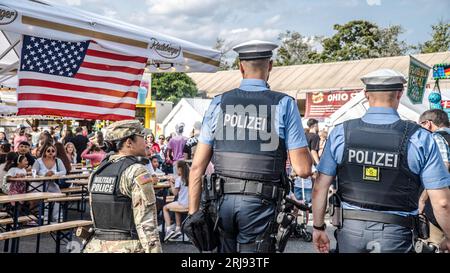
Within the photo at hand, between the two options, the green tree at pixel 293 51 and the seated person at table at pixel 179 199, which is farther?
the green tree at pixel 293 51

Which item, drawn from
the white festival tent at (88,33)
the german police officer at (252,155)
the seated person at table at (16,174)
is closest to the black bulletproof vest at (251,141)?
the german police officer at (252,155)

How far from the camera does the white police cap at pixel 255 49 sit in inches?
125

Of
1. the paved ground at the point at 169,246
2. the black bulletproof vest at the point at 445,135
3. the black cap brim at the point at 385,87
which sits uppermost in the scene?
the black cap brim at the point at 385,87

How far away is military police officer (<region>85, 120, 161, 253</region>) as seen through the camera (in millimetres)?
3229

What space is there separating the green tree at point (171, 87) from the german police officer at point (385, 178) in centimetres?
3061

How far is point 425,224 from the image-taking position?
3.04 metres

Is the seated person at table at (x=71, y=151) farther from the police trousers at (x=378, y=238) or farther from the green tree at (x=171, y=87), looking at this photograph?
the green tree at (x=171, y=87)

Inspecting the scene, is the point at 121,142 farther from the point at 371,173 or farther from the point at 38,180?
the point at 38,180

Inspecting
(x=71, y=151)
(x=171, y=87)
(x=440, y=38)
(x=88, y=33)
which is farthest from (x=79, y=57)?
(x=440, y=38)

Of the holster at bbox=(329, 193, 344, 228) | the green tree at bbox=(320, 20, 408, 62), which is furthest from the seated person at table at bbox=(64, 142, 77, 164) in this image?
the green tree at bbox=(320, 20, 408, 62)

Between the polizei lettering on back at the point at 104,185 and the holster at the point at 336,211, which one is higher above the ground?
the polizei lettering on back at the point at 104,185

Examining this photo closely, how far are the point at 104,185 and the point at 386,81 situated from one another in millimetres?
2010

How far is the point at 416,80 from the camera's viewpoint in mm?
11336
